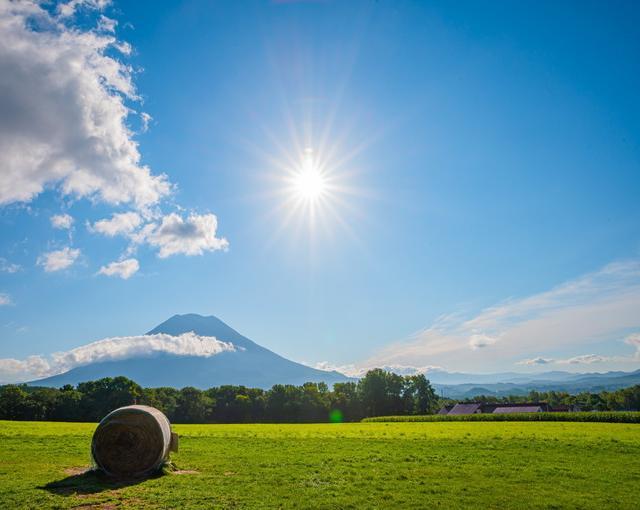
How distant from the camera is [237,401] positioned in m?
115

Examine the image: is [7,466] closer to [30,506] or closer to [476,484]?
[30,506]

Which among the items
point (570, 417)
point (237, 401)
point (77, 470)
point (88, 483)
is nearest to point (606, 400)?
point (570, 417)

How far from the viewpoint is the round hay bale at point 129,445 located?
16.9 meters

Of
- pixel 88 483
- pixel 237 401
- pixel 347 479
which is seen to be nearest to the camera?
pixel 88 483

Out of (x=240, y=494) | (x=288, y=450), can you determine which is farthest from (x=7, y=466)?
(x=288, y=450)

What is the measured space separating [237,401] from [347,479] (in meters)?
105

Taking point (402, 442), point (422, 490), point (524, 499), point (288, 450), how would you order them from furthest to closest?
point (402, 442)
point (288, 450)
point (422, 490)
point (524, 499)

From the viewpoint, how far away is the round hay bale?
16.9 meters

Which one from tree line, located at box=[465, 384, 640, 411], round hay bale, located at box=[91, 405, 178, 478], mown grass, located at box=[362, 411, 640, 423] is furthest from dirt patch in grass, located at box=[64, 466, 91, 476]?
tree line, located at box=[465, 384, 640, 411]

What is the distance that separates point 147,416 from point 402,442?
16.9 m

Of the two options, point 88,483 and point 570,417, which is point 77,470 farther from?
point 570,417

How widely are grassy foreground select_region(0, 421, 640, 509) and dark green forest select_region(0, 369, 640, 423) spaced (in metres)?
78.1

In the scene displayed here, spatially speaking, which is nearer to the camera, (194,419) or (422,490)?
(422,490)

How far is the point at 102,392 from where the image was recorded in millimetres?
96000
